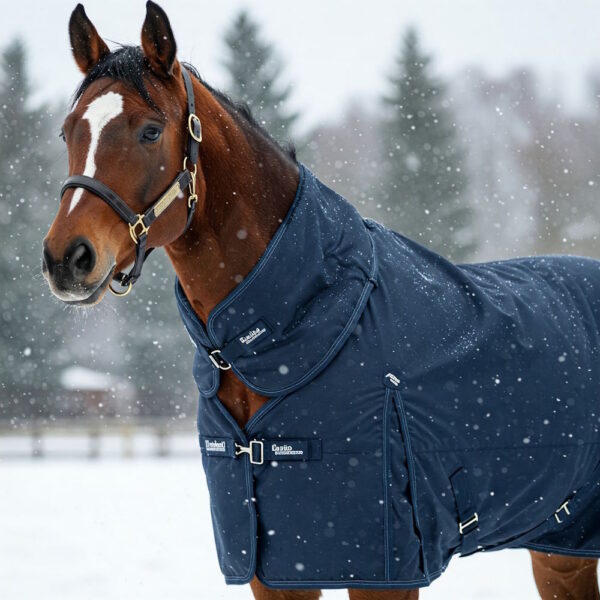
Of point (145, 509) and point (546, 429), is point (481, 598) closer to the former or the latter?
point (546, 429)

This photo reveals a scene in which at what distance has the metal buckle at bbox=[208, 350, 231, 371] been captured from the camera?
2.74 m

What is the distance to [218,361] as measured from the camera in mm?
2758

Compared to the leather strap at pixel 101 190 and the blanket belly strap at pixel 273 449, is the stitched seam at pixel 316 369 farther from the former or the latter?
the leather strap at pixel 101 190

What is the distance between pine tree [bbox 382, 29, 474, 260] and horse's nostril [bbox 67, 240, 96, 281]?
16.0 meters

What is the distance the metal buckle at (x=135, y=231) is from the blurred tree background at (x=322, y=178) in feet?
46.3

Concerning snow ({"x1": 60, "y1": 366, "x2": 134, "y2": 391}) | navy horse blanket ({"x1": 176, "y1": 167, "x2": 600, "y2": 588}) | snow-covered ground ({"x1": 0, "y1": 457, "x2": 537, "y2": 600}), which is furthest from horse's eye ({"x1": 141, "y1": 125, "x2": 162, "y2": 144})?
snow ({"x1": 60, "y1": 366, "x2": 134, "y2": 391})

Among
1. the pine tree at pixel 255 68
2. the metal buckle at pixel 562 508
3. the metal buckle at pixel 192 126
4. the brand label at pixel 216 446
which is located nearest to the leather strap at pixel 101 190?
the metal buckle at pixel 192 126

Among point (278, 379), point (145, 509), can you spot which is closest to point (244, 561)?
point (278, 379)

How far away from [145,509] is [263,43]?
12531 millimetres

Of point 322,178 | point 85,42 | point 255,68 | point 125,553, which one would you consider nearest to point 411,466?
point 85,42

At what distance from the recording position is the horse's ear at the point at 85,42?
9.09 feet

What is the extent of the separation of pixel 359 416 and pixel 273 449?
0.28m

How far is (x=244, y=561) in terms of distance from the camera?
273cm

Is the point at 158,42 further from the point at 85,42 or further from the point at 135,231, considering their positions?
the point at 135,231
